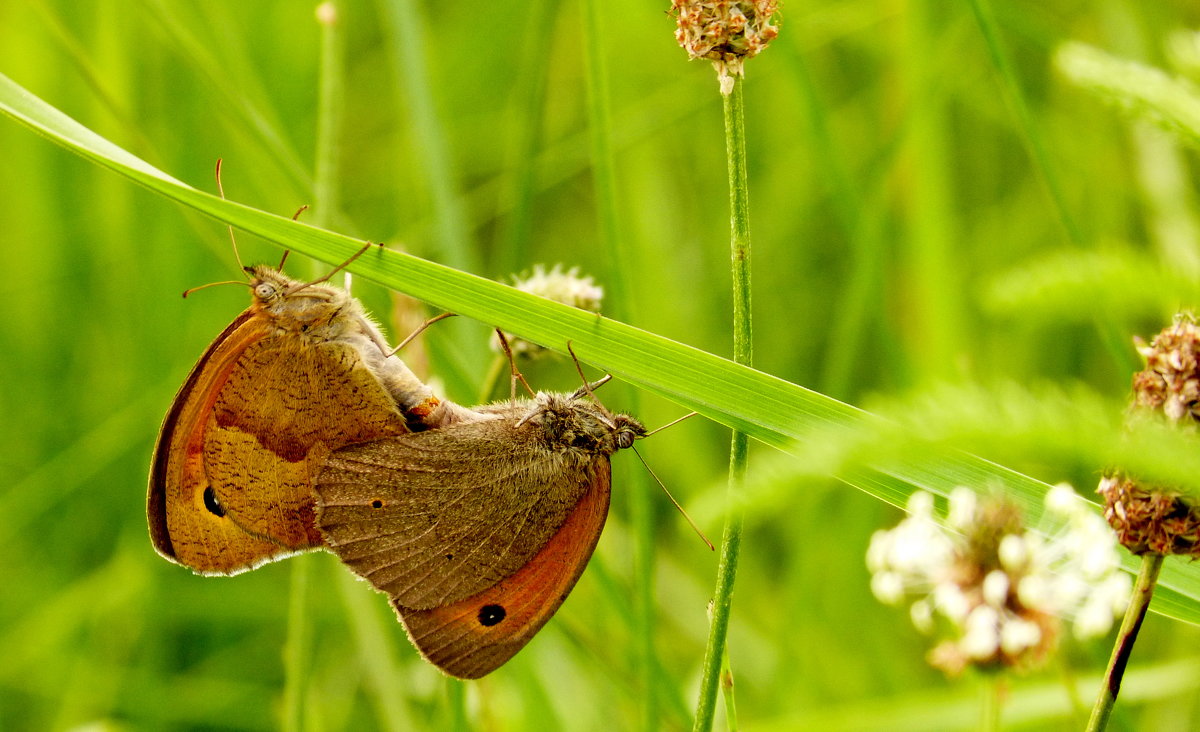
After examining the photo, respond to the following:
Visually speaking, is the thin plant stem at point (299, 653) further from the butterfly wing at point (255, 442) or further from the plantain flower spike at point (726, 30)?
the plantain flower spike at point (726, 30)

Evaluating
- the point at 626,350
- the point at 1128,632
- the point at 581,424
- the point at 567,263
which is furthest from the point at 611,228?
the point at 567,263

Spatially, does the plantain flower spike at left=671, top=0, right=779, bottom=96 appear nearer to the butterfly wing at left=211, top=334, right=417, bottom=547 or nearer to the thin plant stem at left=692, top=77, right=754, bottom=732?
the thin plant stem at left=692, top=77, right=754, bottom=732

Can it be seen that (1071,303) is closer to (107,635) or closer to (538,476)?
(538,476)

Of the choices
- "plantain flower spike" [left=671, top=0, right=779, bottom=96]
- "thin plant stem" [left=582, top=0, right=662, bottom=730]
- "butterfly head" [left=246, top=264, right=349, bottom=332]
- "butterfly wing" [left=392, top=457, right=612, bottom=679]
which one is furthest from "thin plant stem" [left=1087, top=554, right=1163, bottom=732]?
"butterfly head" [left=246, top=264, right=349, bottom=332]

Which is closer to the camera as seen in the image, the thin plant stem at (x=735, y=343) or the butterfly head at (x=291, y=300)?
the thin plant stem at (x=735, y=343)

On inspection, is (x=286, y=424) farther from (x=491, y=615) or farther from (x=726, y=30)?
(x=726, y=30)

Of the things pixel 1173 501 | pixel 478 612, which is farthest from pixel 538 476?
pixel 1173 501

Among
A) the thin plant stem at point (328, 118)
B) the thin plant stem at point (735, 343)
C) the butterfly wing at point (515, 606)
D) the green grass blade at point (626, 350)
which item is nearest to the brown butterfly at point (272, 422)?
the thin plant stem at point (328, 118)
